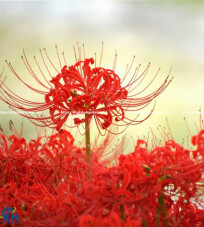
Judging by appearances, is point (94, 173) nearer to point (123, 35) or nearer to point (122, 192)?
point (122, 192)

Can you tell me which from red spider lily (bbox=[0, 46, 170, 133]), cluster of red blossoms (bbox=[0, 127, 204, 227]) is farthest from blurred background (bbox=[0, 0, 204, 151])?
cluster of red blossoms (bbox=[0, 127, 204, 227])

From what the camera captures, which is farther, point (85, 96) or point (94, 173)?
point (85, 96)

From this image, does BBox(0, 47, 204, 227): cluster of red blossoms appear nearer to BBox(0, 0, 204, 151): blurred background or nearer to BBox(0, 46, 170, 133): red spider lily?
BBox(0, 46, 170, 133): red spider lily

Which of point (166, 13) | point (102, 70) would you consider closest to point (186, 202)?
point (102, 70)

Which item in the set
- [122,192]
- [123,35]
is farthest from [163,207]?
[123,35]

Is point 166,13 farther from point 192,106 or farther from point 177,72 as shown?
point 192,106

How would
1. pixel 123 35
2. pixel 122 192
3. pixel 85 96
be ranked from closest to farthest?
pixel 122 192 < pixel 85 96 < pixel 123 35
